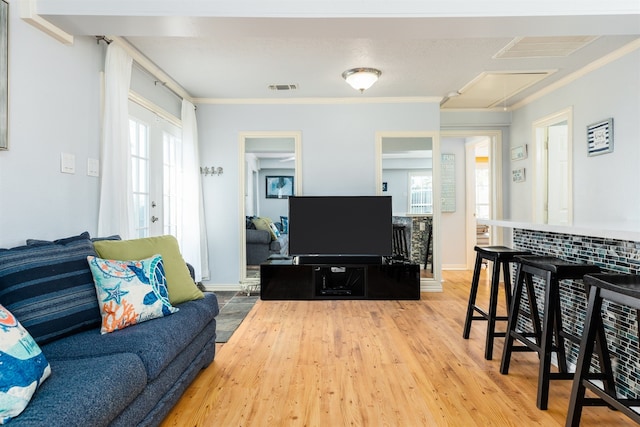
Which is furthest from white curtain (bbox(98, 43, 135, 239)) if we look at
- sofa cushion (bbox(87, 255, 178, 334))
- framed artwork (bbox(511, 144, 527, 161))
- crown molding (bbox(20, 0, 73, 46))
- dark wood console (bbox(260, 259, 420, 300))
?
framed artwork (bbox(511, 144, 527, 161))

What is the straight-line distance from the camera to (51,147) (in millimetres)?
2256

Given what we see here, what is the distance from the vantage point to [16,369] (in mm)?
1164

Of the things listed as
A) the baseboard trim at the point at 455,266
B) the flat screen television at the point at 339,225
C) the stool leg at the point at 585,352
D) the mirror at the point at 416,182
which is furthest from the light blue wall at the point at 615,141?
the baseboard trim at the point at 455,266

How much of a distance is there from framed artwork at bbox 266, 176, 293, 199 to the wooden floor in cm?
178

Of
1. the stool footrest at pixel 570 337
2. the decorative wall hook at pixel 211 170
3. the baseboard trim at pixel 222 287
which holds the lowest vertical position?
the baseboard trim at pixel 222 287

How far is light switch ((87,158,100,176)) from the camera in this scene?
2602mm

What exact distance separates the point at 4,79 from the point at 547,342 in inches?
123

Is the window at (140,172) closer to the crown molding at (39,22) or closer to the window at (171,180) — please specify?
the window at (171,180)

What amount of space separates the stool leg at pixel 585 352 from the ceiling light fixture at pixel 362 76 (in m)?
2.72

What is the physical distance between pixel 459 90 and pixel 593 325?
3.38 m

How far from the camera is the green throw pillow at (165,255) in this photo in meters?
2.11

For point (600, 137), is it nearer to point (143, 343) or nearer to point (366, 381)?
point (366, 381)

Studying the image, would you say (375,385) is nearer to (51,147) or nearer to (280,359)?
(280,359)

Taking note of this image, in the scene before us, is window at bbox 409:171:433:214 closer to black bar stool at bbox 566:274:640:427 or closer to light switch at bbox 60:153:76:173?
black bar stool at bbox 566:274:640:427
